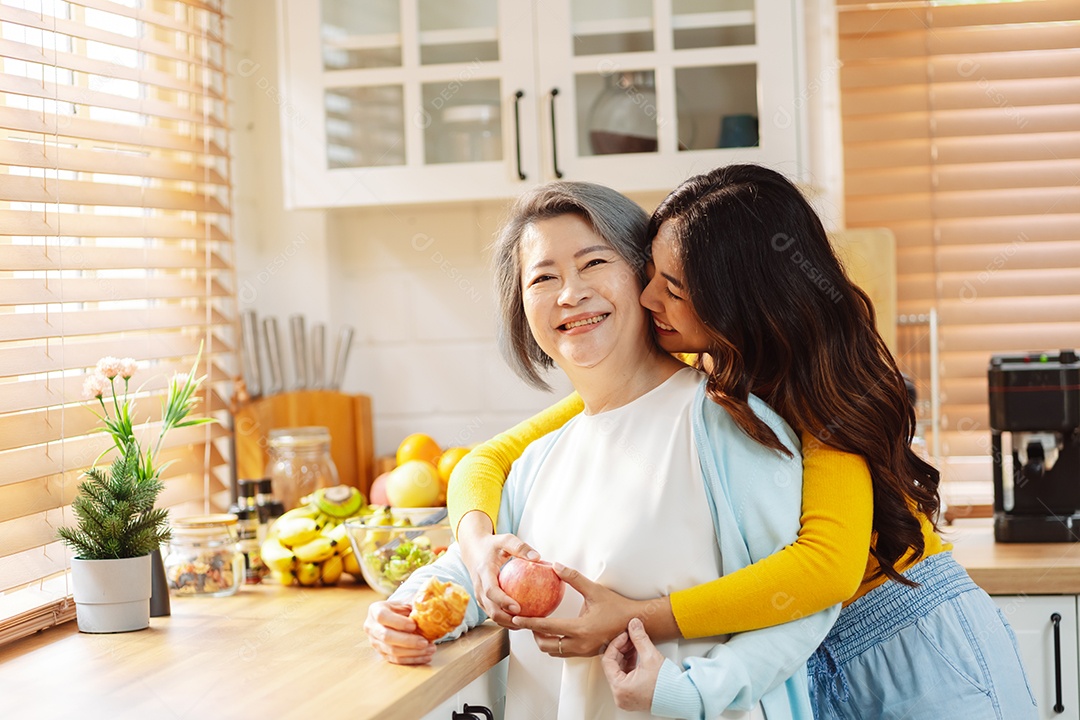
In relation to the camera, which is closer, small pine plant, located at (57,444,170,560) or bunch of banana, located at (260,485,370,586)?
small pine plant, located at (57,444,170,560)

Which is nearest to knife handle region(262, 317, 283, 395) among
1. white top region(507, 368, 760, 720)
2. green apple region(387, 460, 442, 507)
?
green apple region(387, 460, 442, 507)

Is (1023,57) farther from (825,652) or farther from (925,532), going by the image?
(825,652)

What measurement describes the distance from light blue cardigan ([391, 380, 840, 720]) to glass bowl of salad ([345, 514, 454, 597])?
0.55 metres

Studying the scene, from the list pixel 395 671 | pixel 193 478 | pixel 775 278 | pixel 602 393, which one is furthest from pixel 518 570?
pixel 193 478

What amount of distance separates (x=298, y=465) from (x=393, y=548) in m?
0.54

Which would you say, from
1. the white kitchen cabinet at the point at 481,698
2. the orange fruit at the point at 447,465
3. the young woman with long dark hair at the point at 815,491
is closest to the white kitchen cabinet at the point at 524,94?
the orange fruit at the point at 447,465

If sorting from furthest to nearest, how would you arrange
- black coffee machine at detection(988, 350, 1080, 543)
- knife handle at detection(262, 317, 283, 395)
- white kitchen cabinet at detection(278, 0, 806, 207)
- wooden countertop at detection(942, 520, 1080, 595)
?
1. knife handle at detection(262, 317, 283, 395)
2. white kitchen cabinet at detection(278, 0, 806, 207)
3. black coffee machine at detection(988, 350, 1080, 543)
4. wooden countertop at detection(942, 520, 1080, 595)

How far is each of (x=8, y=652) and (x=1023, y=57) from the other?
237 centimetres

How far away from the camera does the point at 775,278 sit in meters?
1.42

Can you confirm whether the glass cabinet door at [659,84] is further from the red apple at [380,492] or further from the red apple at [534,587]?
the red apple at [534,587]

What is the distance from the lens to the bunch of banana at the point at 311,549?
6.45 ft

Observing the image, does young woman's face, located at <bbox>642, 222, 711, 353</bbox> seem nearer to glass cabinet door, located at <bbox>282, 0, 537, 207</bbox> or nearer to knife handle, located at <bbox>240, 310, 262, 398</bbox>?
glass cabinet door, located at <bbox>282, 0, 537, 207</bbox>

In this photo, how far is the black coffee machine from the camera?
2.08 m

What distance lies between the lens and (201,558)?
6.23ft
